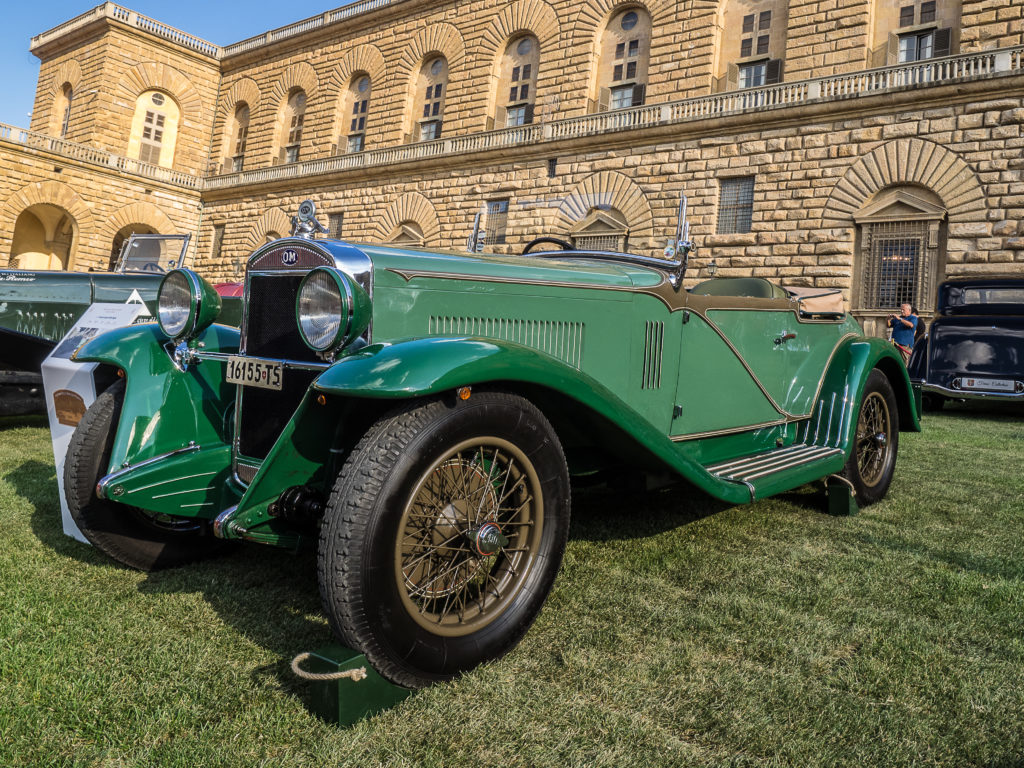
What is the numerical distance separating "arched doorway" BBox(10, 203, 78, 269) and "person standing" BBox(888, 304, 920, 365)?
2940cm

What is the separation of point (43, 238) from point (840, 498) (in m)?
33.1

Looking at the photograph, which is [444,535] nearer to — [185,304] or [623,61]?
[185,304]

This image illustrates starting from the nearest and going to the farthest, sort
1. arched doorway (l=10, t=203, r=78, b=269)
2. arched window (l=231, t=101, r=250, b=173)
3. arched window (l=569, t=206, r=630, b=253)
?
arched window (l=569, t=206, r=630, b=253), arched window (l=231, t=101, r=250, b=173), arched doorway (l=10, t=203, r=78, b=269)

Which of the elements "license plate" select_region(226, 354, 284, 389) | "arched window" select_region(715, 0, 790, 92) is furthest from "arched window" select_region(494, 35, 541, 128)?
"license plate" select_region(226, 354, 284, 389)

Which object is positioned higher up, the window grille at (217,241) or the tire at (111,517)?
the window grille at (217,241)

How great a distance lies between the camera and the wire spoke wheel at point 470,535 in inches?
77.3

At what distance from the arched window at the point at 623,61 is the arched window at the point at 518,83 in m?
2.02

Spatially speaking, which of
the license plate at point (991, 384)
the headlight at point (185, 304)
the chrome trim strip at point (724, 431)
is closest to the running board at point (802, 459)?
the chrome trim strip at point (724, 431)

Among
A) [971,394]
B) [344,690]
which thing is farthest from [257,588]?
[971,394]

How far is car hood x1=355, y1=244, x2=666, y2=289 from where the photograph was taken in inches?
93.3

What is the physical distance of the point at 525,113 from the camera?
1917cm

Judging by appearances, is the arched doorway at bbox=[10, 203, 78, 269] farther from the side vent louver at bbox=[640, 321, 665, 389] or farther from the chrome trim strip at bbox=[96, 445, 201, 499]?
the side vent louver at bbox=[640, 321, 665, 389]

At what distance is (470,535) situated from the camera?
2010mm

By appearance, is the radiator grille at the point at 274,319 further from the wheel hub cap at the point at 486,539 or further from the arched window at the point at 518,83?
the arched window at the point at 518,83
